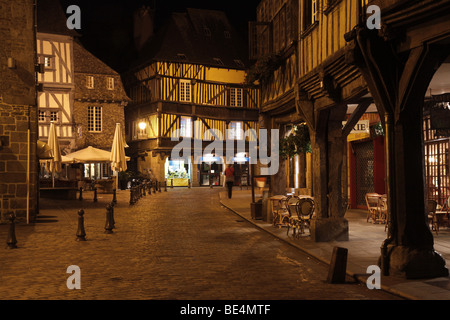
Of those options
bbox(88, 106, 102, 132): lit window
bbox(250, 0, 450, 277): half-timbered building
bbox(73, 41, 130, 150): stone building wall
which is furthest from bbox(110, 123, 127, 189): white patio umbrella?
bbox(250, 0, 450, 277): half-timbered building

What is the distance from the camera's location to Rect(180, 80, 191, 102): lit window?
40.2 meters

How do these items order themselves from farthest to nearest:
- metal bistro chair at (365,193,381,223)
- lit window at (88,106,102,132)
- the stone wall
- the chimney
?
1. the chimney
2. lit window at (88,106,102,132)
3. the stone wall
4. metal bistro chair at (365,193,381,223)

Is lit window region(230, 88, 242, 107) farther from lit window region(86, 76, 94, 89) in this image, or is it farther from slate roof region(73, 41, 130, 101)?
lit window region(86, 76, 94, 89)

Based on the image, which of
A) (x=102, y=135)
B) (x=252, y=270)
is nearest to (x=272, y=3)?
(x=252, y=270)

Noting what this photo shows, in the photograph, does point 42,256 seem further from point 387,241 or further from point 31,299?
point 387,241

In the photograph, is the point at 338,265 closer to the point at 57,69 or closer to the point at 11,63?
the point at 11,63

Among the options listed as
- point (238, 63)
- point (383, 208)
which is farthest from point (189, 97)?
point (383, 208)

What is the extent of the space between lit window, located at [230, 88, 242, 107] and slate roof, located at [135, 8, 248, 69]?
187 centimetres

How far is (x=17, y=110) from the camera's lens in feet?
49.4

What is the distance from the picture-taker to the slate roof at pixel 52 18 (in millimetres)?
32531

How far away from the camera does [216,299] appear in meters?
A: 6.07

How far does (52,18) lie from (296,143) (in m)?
24.8

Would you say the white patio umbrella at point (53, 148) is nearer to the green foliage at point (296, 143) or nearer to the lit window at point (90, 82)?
the green foliage at point (296, 143)

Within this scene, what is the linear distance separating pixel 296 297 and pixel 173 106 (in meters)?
34.3
